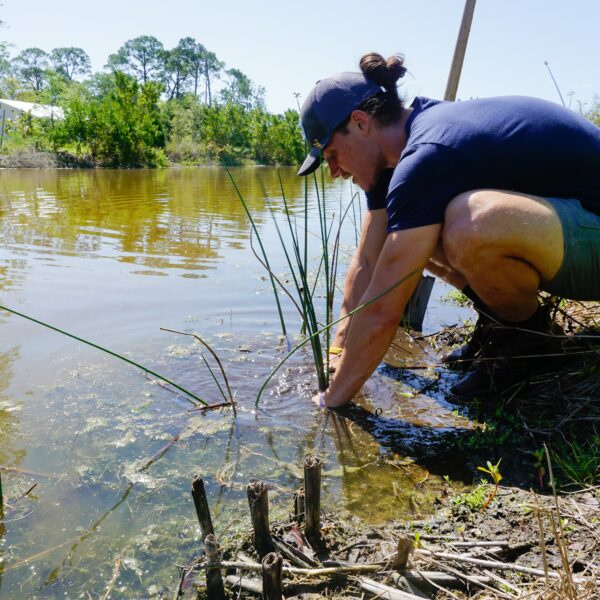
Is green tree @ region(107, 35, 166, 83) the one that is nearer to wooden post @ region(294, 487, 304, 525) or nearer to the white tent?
the white tent

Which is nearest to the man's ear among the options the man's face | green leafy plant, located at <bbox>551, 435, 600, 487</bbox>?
the man's face

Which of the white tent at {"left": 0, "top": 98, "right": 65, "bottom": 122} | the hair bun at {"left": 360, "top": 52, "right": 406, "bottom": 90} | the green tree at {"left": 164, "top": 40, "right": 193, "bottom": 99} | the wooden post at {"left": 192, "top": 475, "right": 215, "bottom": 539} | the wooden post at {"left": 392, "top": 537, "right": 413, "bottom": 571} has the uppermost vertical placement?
the green tree at {"left": 164, "top": 40, "right": 193, "bottom": 99}

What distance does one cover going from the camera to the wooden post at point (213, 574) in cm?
108

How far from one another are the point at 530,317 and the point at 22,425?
2.05 m

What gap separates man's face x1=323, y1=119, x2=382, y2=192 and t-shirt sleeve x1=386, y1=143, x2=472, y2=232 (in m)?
0.34

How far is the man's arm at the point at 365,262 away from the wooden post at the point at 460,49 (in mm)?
2167

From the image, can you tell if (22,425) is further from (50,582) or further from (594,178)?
(594,178)

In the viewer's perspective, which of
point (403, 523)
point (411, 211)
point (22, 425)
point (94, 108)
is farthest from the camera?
point (94, 108)

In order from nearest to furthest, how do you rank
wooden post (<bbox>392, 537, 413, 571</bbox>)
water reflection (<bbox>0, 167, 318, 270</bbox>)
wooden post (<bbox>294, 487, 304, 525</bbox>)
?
wooden post (<bbox>392, 537, 413, 571</bbox>) → wooden post (<bbox>294, 487, 304, 525</bbox>) → water reflection (<bbox>0, 167, 318, 270</bbox>)

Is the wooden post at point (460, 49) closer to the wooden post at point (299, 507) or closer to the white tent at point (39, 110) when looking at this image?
the wooden post at point (299, 507)

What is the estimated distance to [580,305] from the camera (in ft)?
8.41

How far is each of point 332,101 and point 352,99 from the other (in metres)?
0.08

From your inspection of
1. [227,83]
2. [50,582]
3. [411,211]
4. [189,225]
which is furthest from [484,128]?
[227,83]

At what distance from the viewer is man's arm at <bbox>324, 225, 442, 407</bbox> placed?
1.79 meters
